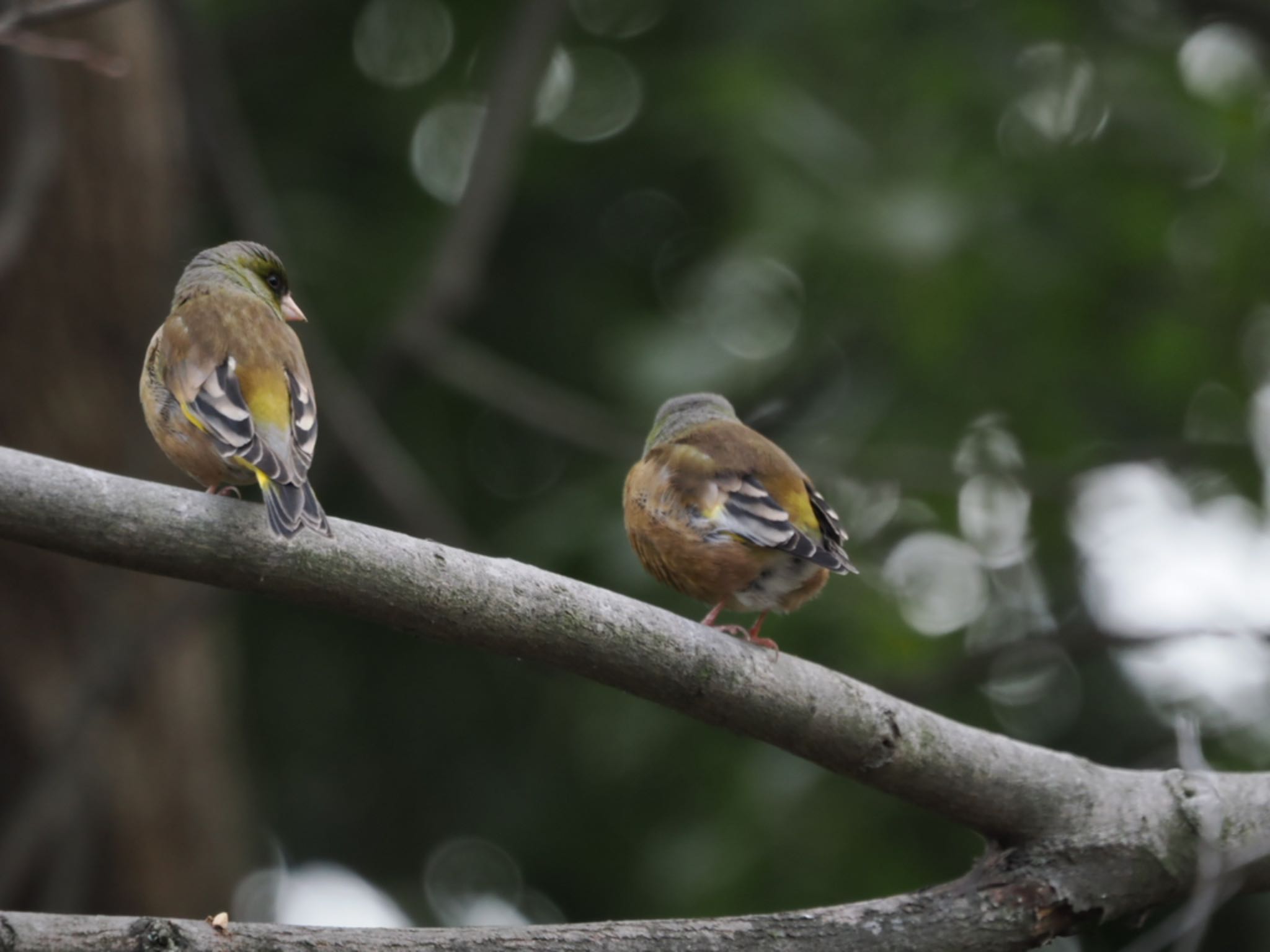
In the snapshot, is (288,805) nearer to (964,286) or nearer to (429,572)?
(964,286)

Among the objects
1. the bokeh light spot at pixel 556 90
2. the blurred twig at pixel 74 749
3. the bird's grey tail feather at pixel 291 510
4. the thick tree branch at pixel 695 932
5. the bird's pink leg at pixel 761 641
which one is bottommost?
the thick tree branch at pixel 695 932

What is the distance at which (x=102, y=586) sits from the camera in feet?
29.9

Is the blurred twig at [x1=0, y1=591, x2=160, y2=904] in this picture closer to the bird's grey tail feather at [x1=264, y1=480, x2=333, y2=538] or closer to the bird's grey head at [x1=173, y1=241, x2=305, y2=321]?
the bird's grey head at [x1=173, y1=241, x2=305, y2=321]

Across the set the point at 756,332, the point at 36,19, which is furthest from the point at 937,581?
the point at 36,19

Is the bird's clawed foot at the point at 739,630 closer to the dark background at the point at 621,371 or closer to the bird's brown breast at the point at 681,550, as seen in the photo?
the bird's brown breast at the point at 681,550

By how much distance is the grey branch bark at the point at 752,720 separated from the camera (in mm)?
3125

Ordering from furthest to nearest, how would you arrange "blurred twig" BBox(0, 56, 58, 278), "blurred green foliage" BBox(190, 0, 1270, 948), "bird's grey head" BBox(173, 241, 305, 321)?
"blurred green foliage" BBox(190, 0, 1270, 948) → "blurred twig" BBox(0, 56, 58, 278) → "bird's grey head" BBox(173, 241, 305, 321)

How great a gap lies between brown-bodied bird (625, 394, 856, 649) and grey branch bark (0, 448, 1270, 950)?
91cm

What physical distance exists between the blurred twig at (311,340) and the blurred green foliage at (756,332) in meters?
0.60

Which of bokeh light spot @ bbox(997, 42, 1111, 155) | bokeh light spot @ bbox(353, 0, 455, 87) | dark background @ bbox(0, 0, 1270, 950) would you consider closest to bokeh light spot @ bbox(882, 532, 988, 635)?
dark background @ bbox(0, 0, 1270, 950)

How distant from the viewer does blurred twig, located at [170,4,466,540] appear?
8.12 m

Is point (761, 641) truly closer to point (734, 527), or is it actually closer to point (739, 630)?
point (739, 630)

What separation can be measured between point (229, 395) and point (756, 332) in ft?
14.7

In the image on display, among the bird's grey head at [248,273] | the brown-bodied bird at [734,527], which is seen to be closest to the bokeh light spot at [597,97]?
the bird's grey head at [248,273]
